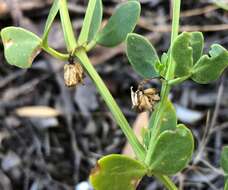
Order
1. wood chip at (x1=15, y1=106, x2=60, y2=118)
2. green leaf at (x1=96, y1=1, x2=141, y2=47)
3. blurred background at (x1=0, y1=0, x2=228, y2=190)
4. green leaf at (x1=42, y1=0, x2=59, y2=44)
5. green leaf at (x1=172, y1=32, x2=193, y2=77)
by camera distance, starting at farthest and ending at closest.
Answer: wood chip at (x1=15, y1=106, x2=60, y2=118), blurred background at (x1=0, y1=0, x2=228, y2=190), green leaf at (x1=96, y1=1, x2=141, y2=47), green leaf at (x1=42, y1=0, x2=59, y2=44), green leaf at (x1=172, y1=32, x2=193, y2=77)

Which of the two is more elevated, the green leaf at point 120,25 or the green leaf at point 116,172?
the green leaf at point 120,25

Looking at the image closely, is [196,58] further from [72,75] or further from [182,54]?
[72,75]

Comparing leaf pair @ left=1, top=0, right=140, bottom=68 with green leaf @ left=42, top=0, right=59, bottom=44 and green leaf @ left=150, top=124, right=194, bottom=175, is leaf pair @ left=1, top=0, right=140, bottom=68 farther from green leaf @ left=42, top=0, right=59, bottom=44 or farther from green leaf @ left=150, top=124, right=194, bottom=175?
green leaf @ left=150, top=124, right=194, bottom=175

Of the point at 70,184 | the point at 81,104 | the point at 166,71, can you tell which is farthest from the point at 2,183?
the point at 166,71

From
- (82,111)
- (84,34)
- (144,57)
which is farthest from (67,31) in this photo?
(82,111)

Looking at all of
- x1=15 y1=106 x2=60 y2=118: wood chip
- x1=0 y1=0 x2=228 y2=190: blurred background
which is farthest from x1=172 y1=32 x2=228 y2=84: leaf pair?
x1=15 y1=106 x2=60 y2=118: wood chip

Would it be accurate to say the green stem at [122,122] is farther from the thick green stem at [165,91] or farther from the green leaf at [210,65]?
the green leaf at [210,65]

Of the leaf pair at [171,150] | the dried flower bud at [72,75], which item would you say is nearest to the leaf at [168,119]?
the leaf pair at [171,150]
